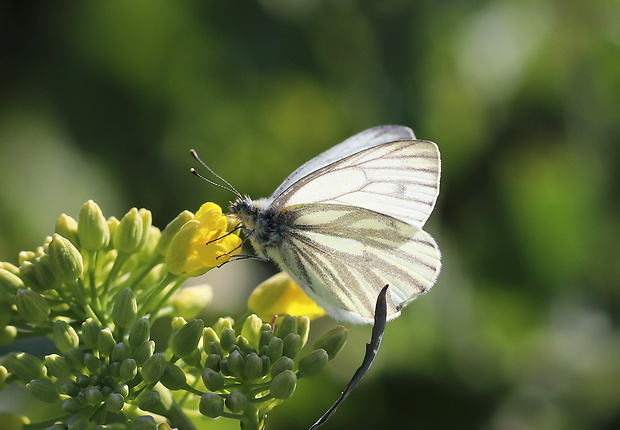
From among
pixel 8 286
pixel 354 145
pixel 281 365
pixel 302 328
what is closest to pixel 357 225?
pixel 354 145

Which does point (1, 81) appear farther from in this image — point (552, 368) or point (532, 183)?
point (552, 368)

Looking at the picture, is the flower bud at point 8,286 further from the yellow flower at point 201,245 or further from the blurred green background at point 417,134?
the blurred green background at point 417,134

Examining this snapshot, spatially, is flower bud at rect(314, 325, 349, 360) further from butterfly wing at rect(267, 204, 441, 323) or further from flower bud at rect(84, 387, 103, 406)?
flower bud at rect(84, 387, 103, 406)

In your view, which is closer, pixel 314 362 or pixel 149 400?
pixel 149 400

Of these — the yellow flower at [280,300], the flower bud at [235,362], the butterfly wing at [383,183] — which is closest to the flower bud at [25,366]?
the flower bud at [235,362]

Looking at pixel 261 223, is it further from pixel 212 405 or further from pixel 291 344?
pixel 212 405

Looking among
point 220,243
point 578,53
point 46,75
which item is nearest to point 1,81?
point 46,75
